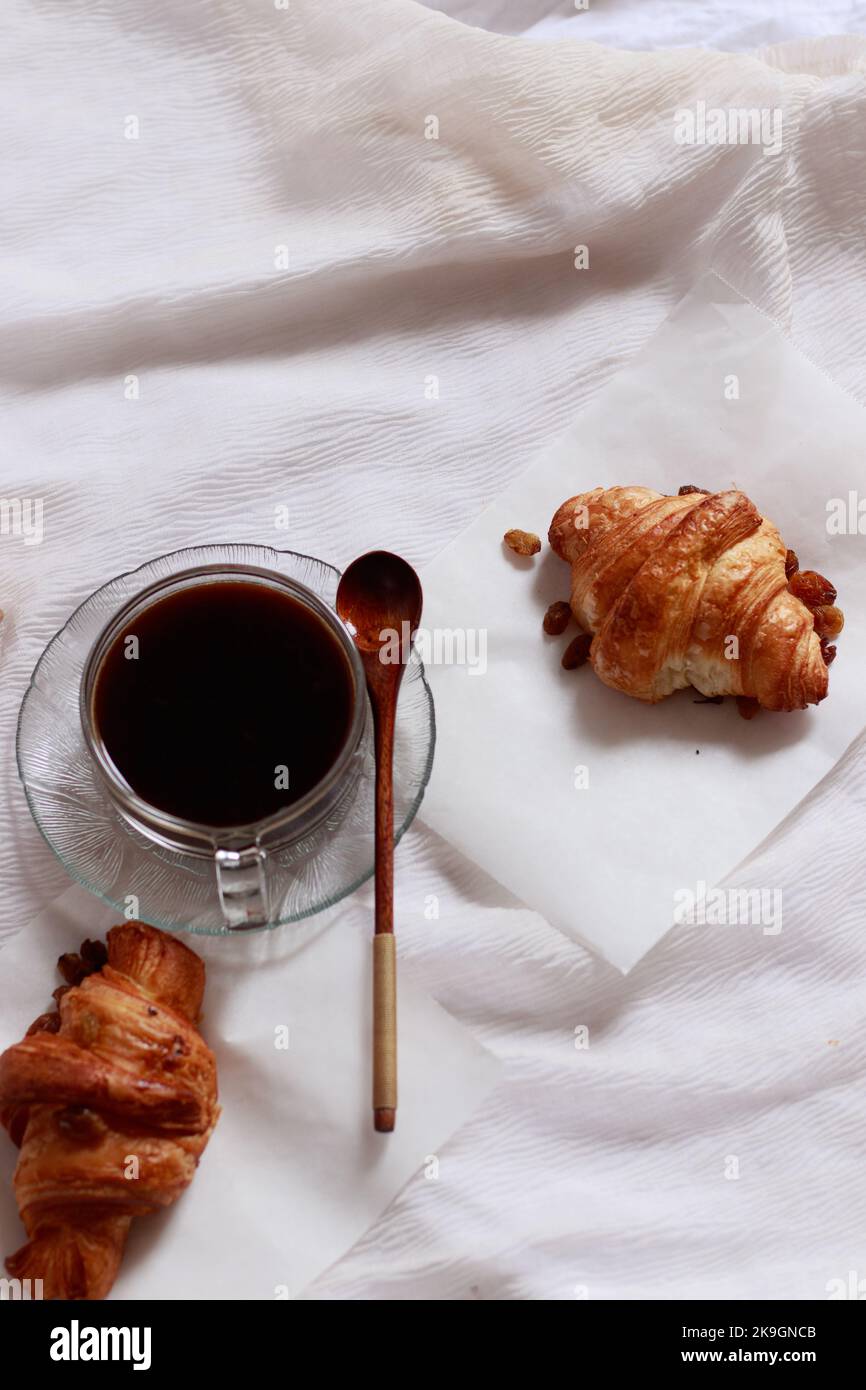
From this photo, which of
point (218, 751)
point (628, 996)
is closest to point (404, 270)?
point (218, 751)

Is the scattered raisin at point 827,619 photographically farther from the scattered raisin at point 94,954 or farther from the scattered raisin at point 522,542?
the scattered raisin at point 94,954

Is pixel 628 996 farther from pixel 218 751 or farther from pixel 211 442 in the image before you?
pixel 211 442

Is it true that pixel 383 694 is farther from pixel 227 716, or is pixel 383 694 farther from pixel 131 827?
pixel 131 827

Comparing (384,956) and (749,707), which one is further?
(749,707)

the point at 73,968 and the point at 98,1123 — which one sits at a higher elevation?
the point at 73,968

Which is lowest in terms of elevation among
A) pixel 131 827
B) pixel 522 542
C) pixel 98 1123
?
pixel 98 1123

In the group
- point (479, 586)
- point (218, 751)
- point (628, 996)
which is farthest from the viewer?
point (479, 586)

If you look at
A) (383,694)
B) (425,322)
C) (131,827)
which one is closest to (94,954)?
(131,827)
